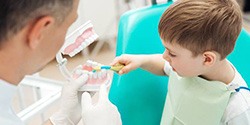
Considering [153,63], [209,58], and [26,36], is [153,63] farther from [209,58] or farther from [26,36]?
[26,36]

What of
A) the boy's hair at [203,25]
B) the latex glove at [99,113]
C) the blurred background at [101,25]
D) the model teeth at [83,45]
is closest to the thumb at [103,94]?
the latex glove at [99,113]

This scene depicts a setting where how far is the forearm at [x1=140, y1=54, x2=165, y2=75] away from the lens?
1.14 m

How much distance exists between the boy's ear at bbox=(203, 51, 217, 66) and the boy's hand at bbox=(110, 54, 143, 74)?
0.70 ft

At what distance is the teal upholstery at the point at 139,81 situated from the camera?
119 cm

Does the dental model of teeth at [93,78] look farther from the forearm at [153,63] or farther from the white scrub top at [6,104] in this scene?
the white scrub top at [6,104]

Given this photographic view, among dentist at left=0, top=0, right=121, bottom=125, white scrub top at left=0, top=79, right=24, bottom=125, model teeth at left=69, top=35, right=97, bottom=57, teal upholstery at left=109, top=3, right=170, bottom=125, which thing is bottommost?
teal upholstery at left=109, top=3, right=170, bottom=125

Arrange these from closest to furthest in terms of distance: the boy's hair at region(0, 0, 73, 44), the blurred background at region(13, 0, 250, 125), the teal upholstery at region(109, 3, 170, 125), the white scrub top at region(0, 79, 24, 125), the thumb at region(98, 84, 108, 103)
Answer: the boy's hair at region(0, 0, 73, 44) < the white scrub top at region(0, 79, 24, 125) < the thumb at region(98, 84, 108, 103) < the teal upholstery at region(109, 3, 170, 125) < the blurred background at region(13, 0, 250, 125)

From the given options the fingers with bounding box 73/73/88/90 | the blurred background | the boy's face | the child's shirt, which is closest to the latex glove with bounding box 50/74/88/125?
the fingers with bounding box 73/73/88/90

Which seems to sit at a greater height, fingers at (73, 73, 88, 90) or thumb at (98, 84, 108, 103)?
fingers at (73, 73, 88, 90)

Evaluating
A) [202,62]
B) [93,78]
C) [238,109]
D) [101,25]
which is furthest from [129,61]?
[101,25]

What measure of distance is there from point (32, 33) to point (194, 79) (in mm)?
536

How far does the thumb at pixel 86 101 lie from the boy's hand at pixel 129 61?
119mm

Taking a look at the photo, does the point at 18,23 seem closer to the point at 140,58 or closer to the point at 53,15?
the point at 53,15

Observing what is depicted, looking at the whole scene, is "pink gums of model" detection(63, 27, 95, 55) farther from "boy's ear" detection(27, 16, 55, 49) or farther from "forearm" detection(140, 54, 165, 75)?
A: "boy's ear" detection(27, 16, 55, 49)
